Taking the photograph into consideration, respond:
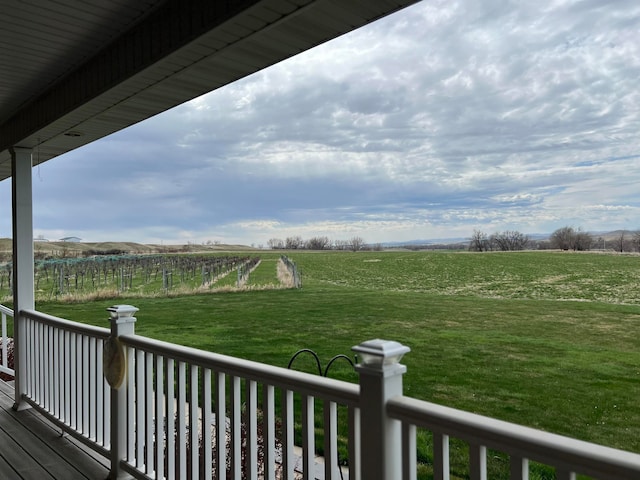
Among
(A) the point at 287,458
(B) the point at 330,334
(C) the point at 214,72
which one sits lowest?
(B) the point at 330,334

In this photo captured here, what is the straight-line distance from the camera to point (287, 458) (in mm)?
1700

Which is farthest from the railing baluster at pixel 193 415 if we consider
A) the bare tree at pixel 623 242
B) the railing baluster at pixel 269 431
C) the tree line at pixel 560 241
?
the bare tree at pixel 623 242

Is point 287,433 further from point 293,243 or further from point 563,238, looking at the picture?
point 293,243

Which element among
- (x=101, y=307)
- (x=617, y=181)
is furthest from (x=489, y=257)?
(x=101, y=307)

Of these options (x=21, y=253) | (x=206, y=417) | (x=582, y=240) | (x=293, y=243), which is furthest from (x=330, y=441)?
(x=293, y=243)

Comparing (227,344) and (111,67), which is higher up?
(111,67)

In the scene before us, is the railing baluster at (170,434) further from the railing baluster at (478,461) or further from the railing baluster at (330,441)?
the railing baluster at (478,461)

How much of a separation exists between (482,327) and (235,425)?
17.3 meters

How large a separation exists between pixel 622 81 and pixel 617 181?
6248mm

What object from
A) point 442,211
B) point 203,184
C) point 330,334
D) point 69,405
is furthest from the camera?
point 203,184

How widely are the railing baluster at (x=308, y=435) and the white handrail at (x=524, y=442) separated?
1.24 ft

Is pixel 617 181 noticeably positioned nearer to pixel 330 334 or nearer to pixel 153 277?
pixel 330 334

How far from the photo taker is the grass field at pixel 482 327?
10469 mm

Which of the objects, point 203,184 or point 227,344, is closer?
point 227,344
